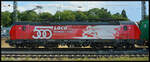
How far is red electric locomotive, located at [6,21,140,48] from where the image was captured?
18922mm

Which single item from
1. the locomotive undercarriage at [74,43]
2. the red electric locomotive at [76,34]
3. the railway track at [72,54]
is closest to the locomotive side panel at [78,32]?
the red electric locomotive at [76,34]

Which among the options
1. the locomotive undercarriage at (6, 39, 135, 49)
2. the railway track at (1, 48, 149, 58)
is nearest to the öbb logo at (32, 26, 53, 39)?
the locomotive undercarriage at (6, 39, 135, 49)

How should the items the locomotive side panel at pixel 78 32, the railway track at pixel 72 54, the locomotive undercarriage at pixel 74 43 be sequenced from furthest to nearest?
1. the locomotive side panel at pixel 78 32
2. the locomotive undercarriage at pixel 74 43
3. the railway track at pixel 72 54

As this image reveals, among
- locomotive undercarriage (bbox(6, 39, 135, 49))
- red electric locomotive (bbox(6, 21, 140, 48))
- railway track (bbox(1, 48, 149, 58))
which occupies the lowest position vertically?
railway track (bbox(1, 48, 149, 58))

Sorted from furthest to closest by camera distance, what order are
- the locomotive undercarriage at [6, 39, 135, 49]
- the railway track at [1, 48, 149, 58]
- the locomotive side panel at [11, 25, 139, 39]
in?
the locomotive side panel at [11, 25, 139, 39] < the locomotive undercarriage at [6, 39, 135, 49] < the railway track at [1, 48, 149, 58]

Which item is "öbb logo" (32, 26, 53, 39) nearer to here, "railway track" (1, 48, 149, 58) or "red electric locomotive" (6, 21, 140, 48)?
"red electric locomotive" (6, 21, 140, 48)

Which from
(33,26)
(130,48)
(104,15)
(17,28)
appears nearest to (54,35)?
(33,26)

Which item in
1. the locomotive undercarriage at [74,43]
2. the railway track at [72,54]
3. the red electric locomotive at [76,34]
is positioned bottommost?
the railway track at [72,54]

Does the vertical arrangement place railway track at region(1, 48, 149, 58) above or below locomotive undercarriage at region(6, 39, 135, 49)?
below

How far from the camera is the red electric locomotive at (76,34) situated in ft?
62.1

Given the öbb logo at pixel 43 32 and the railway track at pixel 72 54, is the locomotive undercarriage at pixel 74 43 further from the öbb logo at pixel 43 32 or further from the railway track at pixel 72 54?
the railway track at pixel 72 54

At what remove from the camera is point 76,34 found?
62.5ft

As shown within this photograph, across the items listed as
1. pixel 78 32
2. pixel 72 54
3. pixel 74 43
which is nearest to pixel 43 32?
pixel 74 43

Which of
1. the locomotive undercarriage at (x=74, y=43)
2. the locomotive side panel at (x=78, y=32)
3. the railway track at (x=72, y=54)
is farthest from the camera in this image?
the locomotive side panel at (x=78, y=32)
